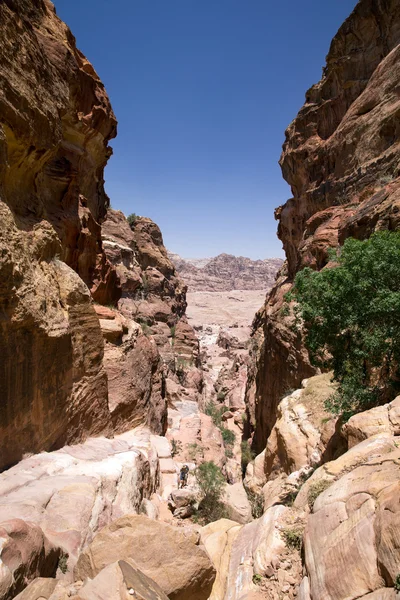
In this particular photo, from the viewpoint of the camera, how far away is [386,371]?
9172 mm

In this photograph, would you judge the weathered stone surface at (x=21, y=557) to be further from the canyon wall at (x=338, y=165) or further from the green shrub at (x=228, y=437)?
the green shrub at (x=228, y=437)

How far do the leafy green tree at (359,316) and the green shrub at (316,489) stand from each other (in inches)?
123

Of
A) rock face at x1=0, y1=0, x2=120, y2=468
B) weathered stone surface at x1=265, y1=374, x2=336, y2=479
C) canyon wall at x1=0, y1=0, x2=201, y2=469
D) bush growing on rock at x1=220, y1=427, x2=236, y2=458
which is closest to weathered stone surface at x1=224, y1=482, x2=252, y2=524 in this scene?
weathered stone surface at x1=265, y1=374, x2=336, y2=479

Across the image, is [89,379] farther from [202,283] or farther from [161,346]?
[202,283]

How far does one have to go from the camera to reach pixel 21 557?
436cm

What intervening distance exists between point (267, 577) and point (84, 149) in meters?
19.1

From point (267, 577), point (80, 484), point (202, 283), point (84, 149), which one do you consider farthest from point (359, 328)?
point (202, 283)

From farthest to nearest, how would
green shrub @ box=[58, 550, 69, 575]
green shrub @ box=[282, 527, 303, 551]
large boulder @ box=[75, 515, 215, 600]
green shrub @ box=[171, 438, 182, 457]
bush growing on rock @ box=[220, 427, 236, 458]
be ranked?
bush growing on rock @ box=[220, 427, 236, 458], green shrub @ box=[171, 438, 182, 457], green shrub @ box=[282, 527, 303, 551], green shrub @ box=[58, 550, 69, 575], large boulder @ box=[75, 515, 215, 600]

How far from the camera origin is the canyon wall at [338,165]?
2023cm

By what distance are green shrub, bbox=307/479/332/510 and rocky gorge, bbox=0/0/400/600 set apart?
31 mm

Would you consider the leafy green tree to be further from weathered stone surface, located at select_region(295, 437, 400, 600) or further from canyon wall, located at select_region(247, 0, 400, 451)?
canyon wall, located at select_region(247, 0, 400, 451)

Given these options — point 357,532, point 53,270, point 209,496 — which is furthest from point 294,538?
point 53,270

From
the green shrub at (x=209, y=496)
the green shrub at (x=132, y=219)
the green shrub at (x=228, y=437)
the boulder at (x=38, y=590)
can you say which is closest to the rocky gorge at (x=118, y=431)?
the boulder at (x=38, y=590)

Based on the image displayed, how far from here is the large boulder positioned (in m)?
5.20
